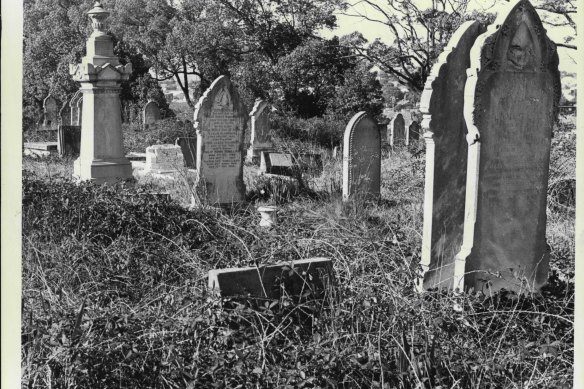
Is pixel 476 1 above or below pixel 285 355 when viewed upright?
above

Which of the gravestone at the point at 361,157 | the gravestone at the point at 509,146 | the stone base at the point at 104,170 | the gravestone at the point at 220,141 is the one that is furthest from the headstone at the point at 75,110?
the gravestone at the point at 509,146

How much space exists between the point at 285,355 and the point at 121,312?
3.85ft

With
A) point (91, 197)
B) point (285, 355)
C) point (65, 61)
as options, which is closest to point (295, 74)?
point (65, 61)

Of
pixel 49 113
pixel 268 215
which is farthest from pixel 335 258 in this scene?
pixel 49 113

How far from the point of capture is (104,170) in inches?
450

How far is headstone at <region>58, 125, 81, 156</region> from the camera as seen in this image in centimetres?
1850

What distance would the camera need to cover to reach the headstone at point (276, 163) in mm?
14010

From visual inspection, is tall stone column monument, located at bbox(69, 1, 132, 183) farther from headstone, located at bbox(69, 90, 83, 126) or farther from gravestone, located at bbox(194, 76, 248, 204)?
headstone, located at bbox(69, 90, 83, 126)

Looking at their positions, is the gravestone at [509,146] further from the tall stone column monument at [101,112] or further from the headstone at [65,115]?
the headstone at [65,115]

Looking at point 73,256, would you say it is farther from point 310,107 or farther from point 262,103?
point 310,107

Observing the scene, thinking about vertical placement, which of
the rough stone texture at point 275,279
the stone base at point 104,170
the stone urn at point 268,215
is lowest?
the rough stone texture at point 275,279

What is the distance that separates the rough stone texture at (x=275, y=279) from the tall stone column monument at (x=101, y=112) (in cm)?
696

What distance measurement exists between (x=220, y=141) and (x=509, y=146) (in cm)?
615

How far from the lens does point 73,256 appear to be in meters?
5.90
